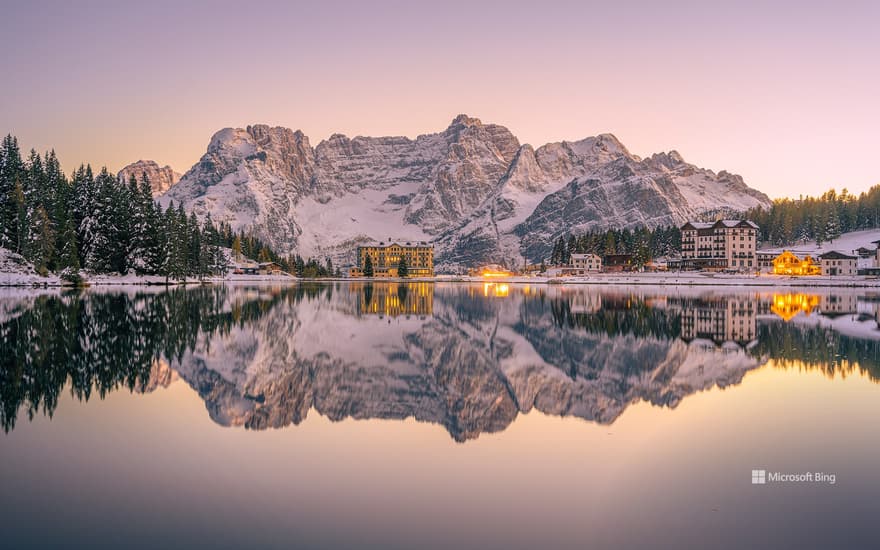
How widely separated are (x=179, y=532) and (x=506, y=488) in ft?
17.3

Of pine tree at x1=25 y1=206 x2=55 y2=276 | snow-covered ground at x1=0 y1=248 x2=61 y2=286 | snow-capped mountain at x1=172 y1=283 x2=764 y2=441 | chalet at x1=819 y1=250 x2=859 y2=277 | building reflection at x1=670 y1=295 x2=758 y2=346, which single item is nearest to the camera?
snow-capped mountain at x1=172 y1=283 x2=764 y2=441

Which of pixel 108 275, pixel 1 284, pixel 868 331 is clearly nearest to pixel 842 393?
pixel 868 331

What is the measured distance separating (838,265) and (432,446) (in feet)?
541

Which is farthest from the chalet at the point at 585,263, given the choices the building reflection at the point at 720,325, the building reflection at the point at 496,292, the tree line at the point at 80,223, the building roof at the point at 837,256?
the building reflection at the point at 720,325

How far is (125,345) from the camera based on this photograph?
93.0ft

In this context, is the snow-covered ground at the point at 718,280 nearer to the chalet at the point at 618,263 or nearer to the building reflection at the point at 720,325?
the chalet at the point at 618,263

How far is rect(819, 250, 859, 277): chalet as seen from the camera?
15100cm

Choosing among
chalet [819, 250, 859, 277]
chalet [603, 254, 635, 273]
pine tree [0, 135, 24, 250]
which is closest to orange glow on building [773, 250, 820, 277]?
chalet [819, 250, 859, 277]

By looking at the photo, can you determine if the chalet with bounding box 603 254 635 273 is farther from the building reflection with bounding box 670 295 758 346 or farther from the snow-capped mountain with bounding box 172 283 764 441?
the snow-capped mountain with bounding box 172 283 764 441

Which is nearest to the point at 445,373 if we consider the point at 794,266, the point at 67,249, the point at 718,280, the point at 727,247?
the point at 67,249

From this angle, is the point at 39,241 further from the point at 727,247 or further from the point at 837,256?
the point at 837,256

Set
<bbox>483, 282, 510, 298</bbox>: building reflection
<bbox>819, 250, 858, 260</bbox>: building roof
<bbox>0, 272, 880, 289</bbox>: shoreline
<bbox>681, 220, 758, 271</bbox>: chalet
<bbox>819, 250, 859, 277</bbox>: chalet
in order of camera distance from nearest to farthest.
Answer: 1. <bbox>0, 272, 880, 289</bbox>: shoreline
2. <bbox>483, 282, 510, 298</bbox>: building reflection
3. <bbox>819, 250, 859, 277</bbox>: chalet
4. <bbox>819, 250, 858, 260</bbox>: building roof
5. <bbox>681, 220, 758, 271</bbox>: chalet

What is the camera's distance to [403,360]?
2784 centimetres

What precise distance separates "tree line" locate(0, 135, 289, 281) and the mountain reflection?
50448mm
